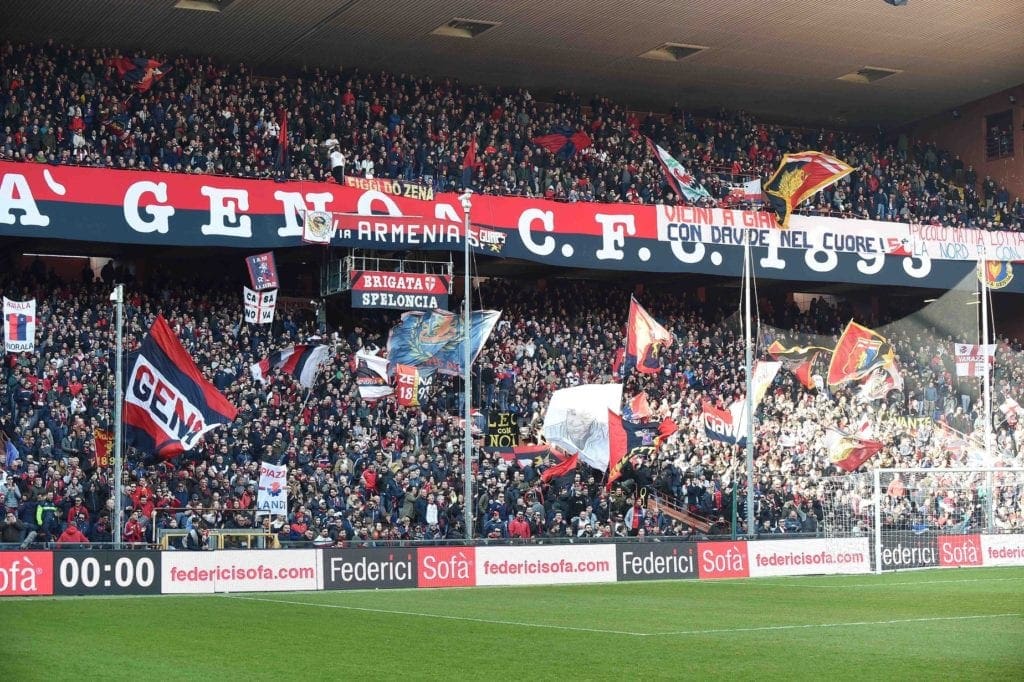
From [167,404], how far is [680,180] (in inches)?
864

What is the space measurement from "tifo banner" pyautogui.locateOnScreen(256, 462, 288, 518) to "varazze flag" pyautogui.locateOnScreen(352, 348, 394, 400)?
15.5ft

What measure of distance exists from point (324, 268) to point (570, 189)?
849cm

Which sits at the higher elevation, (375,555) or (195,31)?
(195,31)

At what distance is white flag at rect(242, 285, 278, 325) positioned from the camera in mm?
38438

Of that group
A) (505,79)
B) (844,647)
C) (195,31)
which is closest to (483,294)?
(505,79)

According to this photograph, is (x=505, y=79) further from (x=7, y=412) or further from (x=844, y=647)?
(x=844, y=647)

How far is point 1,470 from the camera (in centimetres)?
3148

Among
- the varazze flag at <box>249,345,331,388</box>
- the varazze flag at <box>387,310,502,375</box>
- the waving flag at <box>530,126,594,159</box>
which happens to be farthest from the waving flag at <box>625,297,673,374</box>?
the waving flag at <box>530,126,594,159</box>

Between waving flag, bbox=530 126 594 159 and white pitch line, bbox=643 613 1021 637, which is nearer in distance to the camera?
white pitch line, bbox=643 613 1021 637

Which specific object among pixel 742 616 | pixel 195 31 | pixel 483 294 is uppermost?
pixel 195 31

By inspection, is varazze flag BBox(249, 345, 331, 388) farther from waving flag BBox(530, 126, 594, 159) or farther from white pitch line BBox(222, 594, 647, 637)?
waving flag BBox(530, 126, 594, 159)

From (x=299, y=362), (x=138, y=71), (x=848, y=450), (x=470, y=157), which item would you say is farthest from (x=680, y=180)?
(x=138, y=71)

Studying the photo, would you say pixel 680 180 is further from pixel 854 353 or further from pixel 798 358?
pixel 854 353

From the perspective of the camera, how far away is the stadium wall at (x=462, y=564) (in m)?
25.6
